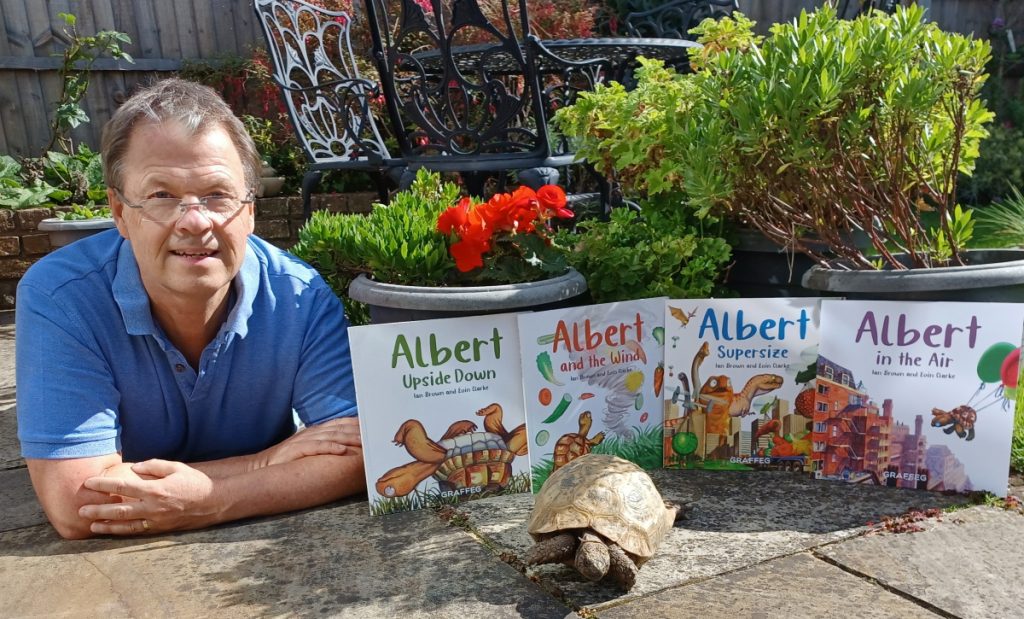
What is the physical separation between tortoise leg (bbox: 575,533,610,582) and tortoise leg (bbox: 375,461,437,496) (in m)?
0.62

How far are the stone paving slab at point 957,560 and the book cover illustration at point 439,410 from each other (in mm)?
847

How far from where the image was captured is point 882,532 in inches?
75.6

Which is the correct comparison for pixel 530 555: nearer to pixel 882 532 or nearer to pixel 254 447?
pixel 882 532

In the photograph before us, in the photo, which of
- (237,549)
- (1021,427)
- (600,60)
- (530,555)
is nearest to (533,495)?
(530,555)

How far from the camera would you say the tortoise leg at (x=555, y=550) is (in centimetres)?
166

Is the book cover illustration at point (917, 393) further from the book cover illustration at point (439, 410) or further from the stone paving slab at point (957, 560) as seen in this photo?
the book cover illustration at point (439, 410)

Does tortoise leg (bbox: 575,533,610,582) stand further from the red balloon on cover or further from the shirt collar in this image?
the red balloon on cover

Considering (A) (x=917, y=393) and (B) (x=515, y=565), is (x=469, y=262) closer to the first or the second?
(B) (x=515, y=565)

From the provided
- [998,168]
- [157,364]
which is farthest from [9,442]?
[998,168]

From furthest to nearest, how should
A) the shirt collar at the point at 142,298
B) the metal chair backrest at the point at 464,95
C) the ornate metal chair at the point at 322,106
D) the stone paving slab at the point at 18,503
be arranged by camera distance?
1. the ornate metal chair at the point at 322,106
2. the metal chair backrest at the point at 464,95
3. the stone paving slab at the point at 18,503
4. the shirt collar at the point at 142,298

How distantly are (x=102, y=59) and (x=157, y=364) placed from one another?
467 cm

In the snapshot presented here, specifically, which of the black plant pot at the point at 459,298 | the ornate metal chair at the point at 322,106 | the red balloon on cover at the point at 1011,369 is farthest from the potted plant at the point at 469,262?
the ornate metal chair at the point at 322,106

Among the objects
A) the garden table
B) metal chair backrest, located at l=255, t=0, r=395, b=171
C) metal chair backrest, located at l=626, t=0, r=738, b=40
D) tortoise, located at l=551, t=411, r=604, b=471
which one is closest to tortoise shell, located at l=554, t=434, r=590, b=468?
tortoise, located at l=551, t=411, r=604, b=471

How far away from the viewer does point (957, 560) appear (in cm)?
178
